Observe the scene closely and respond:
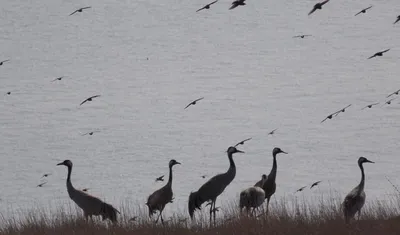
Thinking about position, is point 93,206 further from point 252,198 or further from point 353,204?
point 353,204

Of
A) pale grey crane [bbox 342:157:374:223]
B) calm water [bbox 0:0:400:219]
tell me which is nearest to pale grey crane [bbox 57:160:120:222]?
pale grey crane [bbox 342:157:374:223]

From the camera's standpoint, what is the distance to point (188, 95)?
155 feet

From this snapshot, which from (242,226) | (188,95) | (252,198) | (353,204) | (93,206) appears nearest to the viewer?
(242,226)

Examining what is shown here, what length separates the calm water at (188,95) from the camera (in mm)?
34219

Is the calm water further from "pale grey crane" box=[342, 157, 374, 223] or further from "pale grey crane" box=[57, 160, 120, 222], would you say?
"pale grey crane" box=[342, 157, 374, 223]

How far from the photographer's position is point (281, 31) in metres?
64.9

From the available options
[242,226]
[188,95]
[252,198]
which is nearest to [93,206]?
[252,198]

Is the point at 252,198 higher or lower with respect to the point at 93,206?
lower

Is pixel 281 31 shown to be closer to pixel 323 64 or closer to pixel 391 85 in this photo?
pixel 323 64

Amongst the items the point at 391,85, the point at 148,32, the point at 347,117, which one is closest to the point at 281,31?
the point at 148,32

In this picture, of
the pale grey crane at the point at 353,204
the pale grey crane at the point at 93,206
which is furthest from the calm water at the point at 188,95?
the pale grey crane at the point at 353,204

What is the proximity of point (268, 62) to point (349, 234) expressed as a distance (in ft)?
138

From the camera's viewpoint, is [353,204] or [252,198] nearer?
[353,204]

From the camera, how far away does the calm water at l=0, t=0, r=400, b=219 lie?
34219 millimetres
